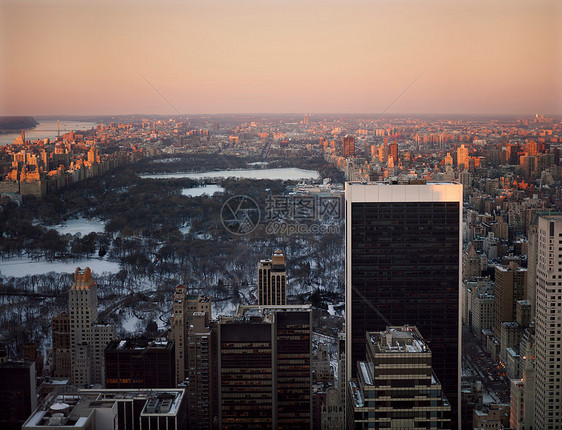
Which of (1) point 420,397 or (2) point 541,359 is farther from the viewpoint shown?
(2) point 541,359

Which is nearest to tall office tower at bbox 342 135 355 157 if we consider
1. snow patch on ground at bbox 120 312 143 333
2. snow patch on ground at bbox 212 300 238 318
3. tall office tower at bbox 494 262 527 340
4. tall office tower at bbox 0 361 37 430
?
tall office tower at bbox 494 262 527 340

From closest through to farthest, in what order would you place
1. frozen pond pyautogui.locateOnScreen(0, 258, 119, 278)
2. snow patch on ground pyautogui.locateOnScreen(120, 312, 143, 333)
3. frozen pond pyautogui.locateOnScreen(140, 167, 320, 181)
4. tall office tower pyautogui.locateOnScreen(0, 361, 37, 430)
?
1. tall office tower pyautogui.locateOnScreen(0, 361, 37, 430)
2. snow patch on ground pyautogui.locateOnScreen(120, 312, 143, 333)
3. frozen pond pyautogui.locateOnScreen(0, 258, 119, 278)
4. frozen pond pyautogui.locateOnScreen(140, 167, 320, 181)

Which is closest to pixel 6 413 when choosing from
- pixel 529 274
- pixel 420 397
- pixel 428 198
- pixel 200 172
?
pixel 420 397

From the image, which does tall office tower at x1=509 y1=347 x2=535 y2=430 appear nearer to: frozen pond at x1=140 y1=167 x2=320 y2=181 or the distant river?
frozen pond at x1=140 y1=167 x2=320 y2=181

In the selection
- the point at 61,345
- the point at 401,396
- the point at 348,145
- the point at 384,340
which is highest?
the point at 348,145

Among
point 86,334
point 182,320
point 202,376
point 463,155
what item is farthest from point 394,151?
point 86,334

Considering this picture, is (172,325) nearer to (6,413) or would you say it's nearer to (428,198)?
(6,413)

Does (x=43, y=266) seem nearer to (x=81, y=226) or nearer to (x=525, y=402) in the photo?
(x=81, y=226)
